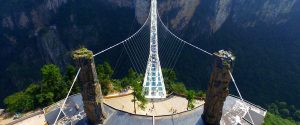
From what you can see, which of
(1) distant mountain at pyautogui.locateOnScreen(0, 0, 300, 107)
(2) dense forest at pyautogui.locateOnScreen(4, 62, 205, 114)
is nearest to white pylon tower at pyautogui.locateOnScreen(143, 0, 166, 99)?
(2) dense forest at pyautogui.locateOnScreen(4, 62, 205, 114)

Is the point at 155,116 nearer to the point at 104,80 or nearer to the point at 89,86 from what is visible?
the point at 89,86

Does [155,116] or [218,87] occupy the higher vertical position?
[218,87]

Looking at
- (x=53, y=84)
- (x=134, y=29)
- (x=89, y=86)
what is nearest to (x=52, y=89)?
(x=53, y=84)

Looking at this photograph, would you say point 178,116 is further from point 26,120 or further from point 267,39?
point 267,39

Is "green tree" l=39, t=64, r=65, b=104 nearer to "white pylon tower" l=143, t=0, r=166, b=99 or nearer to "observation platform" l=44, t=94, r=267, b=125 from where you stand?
"observation platform" l=44, t=94, r=267, b=125

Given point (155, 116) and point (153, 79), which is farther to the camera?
point (153, 79)

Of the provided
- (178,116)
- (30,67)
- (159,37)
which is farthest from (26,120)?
(30,67)
